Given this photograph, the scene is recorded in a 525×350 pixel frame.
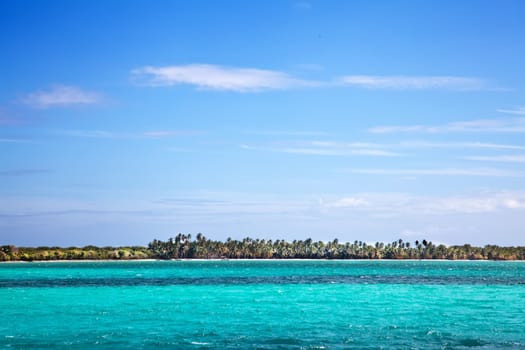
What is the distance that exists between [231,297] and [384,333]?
4346 centimetres

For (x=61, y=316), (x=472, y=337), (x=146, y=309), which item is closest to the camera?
(x=472, y=337)

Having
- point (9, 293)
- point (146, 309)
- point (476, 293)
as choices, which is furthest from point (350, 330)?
point (9, 293)

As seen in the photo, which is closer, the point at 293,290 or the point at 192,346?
the point at 192,346

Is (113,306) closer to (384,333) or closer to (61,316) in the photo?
(61,316)

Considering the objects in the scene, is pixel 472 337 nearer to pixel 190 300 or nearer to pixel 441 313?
pixel 441 313

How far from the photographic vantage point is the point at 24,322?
67.2 m

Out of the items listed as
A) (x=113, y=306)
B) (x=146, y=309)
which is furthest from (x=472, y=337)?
(x=113, y=306)

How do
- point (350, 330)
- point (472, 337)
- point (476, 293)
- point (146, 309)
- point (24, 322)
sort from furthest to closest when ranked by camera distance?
point (476, 293) < point (146, 309) < point (24, 322) < point (350, 330) < point (472, 337)

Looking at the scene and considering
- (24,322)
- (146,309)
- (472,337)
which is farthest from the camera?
(146,309)

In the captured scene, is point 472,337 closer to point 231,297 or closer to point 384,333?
point 384,333

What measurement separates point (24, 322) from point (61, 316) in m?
5.81

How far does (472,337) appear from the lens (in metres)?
55.6

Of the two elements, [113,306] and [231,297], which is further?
[231,297]

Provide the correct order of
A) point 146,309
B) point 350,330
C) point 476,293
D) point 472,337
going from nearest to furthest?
point 472,337 < point 350,330 < point 146,309 < point 476,293
